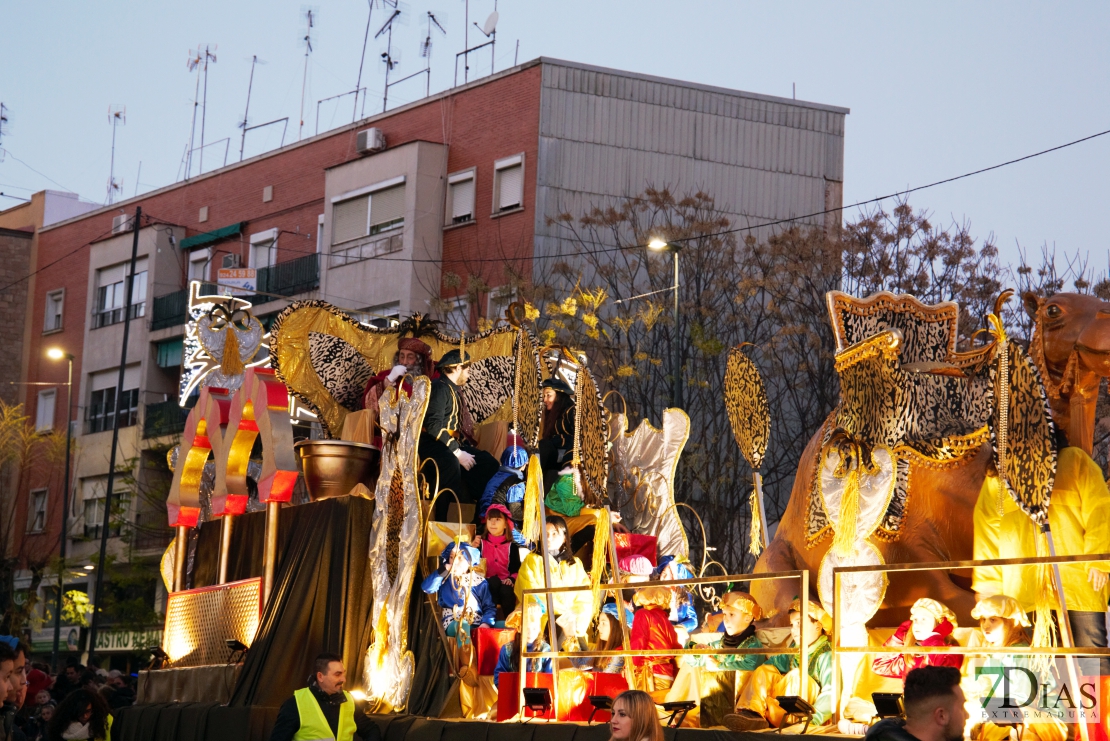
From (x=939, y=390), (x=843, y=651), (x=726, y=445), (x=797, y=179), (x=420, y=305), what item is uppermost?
(x=797, y=179)

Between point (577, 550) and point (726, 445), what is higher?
point (726, 445)

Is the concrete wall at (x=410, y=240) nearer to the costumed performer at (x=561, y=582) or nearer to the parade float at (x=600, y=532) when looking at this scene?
the parade float at (x=600, y=532)

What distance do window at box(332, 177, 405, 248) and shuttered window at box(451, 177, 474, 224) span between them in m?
1.12

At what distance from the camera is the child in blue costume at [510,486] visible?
14047mm

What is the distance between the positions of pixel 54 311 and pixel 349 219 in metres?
13.2

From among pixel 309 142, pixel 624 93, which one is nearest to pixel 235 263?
pixel 309 142

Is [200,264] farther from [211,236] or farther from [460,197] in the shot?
[460,197]

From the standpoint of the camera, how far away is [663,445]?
14.8 meters

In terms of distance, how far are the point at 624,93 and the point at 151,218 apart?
15226 millimetres

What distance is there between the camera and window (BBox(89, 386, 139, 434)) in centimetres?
3856

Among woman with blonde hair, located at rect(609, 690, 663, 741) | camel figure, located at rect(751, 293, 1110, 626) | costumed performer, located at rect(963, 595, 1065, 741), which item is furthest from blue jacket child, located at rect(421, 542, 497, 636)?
woman with blonde hair, located at rect(609, 690, 663, 741)

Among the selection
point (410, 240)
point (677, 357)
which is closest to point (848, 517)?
point (677, 357)

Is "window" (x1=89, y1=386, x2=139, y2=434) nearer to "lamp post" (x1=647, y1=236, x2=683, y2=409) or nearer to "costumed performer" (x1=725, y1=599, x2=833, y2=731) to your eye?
"lamp post" (x1=647, y1=236, x2=683, y2=409)

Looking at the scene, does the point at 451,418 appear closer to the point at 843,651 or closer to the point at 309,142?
the point at 843,651
